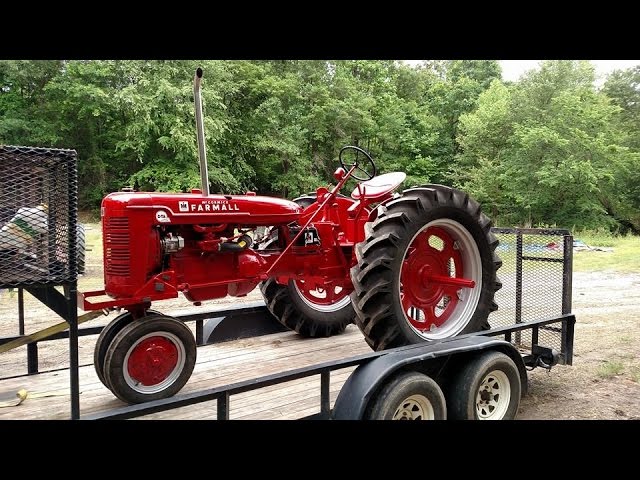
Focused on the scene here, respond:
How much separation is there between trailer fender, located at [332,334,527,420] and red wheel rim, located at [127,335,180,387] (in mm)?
1147

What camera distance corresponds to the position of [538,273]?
16.0 ft

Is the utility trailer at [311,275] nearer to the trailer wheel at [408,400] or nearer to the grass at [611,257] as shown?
the trailer wheel at [408,400]

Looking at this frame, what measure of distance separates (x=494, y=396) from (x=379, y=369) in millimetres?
1203

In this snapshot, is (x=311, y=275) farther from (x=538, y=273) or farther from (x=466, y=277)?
(x=538, y=273)

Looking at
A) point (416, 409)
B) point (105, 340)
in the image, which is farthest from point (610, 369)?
point (105, 340)

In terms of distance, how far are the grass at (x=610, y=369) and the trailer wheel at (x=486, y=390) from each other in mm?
2197

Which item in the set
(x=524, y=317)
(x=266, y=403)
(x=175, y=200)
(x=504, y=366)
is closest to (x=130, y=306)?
(x=175, y=200)

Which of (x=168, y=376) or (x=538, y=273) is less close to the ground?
(x=538, y=273)

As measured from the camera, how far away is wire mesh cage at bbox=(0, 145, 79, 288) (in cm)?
253

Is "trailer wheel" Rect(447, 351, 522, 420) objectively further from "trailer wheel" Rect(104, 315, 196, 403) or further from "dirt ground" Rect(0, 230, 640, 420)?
"trailer wheel" Rect(104, 315, 196, 403)

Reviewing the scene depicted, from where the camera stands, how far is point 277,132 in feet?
73.4

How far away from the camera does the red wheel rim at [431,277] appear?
4.18 meters

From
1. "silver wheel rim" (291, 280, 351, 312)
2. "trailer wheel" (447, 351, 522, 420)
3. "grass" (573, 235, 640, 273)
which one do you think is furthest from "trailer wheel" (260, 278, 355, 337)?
"grass" (573, 235, 640, 273)

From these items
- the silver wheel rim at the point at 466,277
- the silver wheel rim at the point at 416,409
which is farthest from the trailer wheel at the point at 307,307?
the silver wheel rim at the point at 416,409
